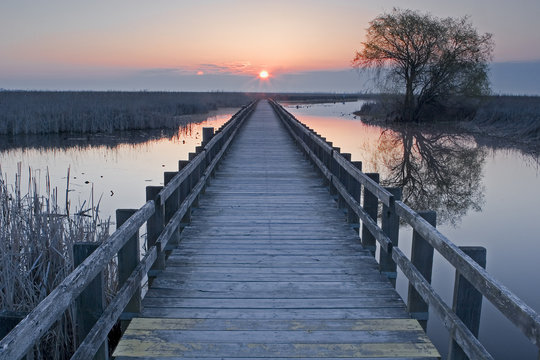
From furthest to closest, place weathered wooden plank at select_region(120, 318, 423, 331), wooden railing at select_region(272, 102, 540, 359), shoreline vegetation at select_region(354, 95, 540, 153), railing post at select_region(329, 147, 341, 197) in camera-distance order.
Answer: shoreline vegetation at select_region(354, 95, 540, 153) → railing post at select_region(329, 147, 341, 197) → weathered wooden plank at select_region(120, 318, 423, 331) → wooden railing at select_region(272, 102, 540, 359)

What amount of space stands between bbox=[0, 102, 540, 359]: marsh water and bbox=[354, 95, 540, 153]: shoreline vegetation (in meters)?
1.56

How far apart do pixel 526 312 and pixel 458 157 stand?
21.5 metres

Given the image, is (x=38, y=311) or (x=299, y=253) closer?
(x=38, y=311)

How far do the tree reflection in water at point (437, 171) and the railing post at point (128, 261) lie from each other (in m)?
10.5

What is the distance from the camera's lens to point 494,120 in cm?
3241

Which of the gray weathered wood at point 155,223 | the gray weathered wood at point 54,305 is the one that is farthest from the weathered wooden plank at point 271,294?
the gray weathered wood at point 54,305

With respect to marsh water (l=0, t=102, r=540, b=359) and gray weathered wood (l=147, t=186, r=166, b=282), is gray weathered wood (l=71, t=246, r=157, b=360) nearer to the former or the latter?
gray weathered wood (l=147, t=186, r=166, b=282)

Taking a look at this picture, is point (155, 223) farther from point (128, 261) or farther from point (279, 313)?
point (279, 313)

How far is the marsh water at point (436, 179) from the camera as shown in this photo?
8414 mm

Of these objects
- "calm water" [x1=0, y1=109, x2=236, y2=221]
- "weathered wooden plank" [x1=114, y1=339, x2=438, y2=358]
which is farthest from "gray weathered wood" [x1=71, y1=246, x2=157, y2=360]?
"calm water" [x1=0, y1=109, x2=236, y2=221]

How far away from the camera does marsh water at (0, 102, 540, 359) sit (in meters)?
8.41

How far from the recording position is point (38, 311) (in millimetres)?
2133

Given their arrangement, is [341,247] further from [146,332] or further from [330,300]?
[146,332]

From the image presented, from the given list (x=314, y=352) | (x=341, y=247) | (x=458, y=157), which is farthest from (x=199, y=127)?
(x=314, y=352)
